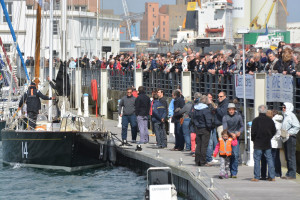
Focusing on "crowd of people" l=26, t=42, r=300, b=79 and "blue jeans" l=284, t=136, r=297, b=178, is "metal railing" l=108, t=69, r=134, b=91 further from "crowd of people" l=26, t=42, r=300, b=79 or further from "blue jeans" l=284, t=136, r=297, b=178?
"blue jeans" l=284, t=136, r=297, b=178

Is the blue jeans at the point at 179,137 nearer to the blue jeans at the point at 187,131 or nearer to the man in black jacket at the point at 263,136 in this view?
the blue jeans at the point at 187,131

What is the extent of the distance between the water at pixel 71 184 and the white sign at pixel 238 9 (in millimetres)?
157019

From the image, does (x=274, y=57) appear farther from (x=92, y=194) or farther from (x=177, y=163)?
(x=92, y=194)

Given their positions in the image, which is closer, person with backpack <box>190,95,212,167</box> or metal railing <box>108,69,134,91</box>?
person with backpack <box>190,95,212,167</box>

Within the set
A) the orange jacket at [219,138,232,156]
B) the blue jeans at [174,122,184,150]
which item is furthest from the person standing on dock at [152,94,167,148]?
the orange jacket at [219,138,232,156]

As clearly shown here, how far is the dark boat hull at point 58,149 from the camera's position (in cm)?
2502

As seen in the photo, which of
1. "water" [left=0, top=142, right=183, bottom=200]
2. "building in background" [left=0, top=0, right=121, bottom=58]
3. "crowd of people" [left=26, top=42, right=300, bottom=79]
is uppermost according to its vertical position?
"building in background" [left=0, top=0, right=121, bottom=58]

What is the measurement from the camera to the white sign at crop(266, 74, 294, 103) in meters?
21.7

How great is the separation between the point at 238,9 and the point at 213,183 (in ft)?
549

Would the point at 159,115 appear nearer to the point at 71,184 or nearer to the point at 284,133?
the point at 71,184

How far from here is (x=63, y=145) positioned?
25.0 meters

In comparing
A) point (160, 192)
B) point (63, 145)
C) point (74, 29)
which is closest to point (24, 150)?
point (63, 145)

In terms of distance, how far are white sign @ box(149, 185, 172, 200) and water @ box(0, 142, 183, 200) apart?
5255mm

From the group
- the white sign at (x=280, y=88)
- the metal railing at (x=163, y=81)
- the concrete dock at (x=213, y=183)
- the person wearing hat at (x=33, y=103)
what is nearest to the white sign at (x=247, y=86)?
the white sign at (x=280, y=88)
